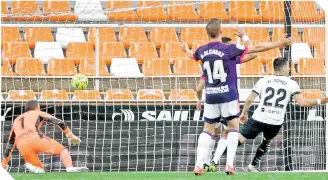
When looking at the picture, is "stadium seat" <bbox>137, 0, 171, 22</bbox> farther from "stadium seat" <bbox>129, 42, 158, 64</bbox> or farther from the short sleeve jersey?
the short sleeve jersey

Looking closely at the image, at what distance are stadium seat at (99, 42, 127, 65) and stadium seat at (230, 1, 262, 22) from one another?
2313 mm

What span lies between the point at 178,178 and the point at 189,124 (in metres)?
4.02

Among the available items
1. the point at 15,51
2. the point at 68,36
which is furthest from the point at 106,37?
the point at 15,51

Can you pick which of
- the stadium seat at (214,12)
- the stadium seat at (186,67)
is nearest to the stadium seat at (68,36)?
the stadium seat at (186,67)

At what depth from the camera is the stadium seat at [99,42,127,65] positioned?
17859 millimetres

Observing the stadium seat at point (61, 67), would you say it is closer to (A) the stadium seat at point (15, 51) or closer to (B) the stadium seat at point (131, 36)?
(A) the stadium seat at point (15, 51)

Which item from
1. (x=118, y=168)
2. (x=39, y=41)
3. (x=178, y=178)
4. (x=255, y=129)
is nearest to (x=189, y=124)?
(x=118, y=168)

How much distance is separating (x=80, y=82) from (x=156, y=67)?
87.1 inches

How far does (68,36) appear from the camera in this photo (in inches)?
748

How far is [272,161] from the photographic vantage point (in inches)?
575

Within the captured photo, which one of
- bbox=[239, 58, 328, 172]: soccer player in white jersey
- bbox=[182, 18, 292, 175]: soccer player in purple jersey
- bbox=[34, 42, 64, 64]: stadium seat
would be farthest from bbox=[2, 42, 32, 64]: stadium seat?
bbox=[182, 18, 292, 175]: soccer player in purple jersey

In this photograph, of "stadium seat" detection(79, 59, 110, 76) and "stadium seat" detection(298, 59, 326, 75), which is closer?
"stadium seat" detection(298, 59, 326, 75)

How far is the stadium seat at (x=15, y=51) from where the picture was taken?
58.1 ft

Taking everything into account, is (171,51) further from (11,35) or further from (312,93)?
(312,93)
